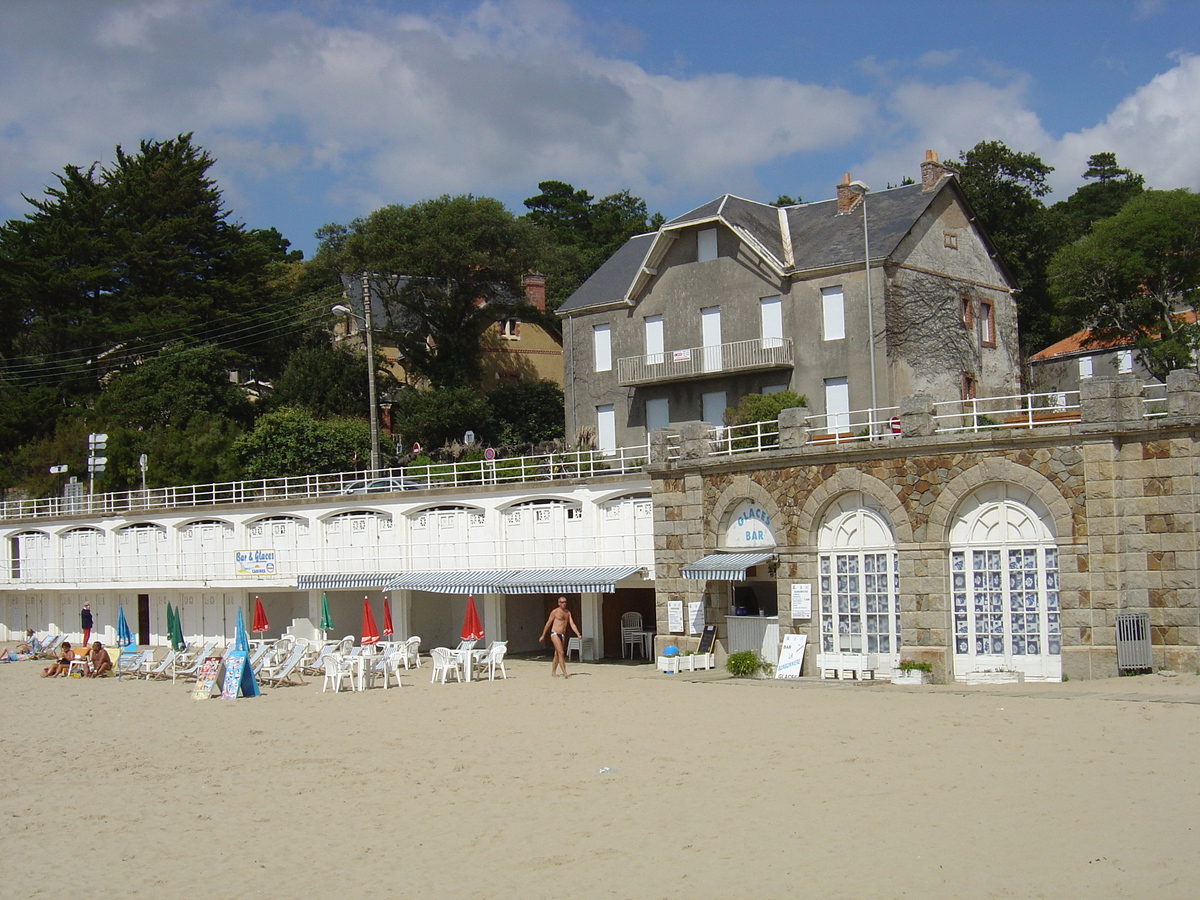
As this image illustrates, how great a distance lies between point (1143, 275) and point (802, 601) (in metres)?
20.5

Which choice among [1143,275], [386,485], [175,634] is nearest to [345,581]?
[386,485]

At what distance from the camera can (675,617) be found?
2250 centimetres

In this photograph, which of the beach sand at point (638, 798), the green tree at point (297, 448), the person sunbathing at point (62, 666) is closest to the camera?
the beach sand at point (638, 798)

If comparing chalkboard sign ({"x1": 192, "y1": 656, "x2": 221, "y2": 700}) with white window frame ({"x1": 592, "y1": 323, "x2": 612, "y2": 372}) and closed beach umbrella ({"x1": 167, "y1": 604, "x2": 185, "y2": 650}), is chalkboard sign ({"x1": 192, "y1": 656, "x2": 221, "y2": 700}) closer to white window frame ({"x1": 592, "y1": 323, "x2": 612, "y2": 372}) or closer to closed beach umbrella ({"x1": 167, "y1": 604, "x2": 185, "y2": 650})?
closed beach umbrella ({"x1": 167, "y1": 604, "x2": 185, "y2": 650})

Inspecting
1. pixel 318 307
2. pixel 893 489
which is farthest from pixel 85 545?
pixel 893 489

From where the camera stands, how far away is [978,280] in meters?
34.1

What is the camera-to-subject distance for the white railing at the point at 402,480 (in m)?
27.9

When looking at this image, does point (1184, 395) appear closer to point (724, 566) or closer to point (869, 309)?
point (724, 566)

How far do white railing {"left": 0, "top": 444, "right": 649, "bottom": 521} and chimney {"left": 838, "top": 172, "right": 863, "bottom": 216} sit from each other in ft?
28.0

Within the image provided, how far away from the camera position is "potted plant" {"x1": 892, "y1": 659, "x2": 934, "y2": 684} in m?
18.5

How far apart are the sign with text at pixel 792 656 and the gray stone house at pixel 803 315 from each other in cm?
1055

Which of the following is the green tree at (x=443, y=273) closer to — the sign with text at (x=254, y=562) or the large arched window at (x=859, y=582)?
the sign with text at (x=254, y=562)

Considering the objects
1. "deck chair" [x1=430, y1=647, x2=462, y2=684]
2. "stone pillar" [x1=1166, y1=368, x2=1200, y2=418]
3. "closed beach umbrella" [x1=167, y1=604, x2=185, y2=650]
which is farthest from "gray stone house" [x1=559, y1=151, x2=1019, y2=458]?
"closed beach umbrella" [x1=167, y1=604, x2=185, y2=650]

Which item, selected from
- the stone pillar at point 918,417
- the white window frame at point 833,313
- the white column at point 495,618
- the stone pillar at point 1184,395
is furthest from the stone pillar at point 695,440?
the white window frame at point 833,313
